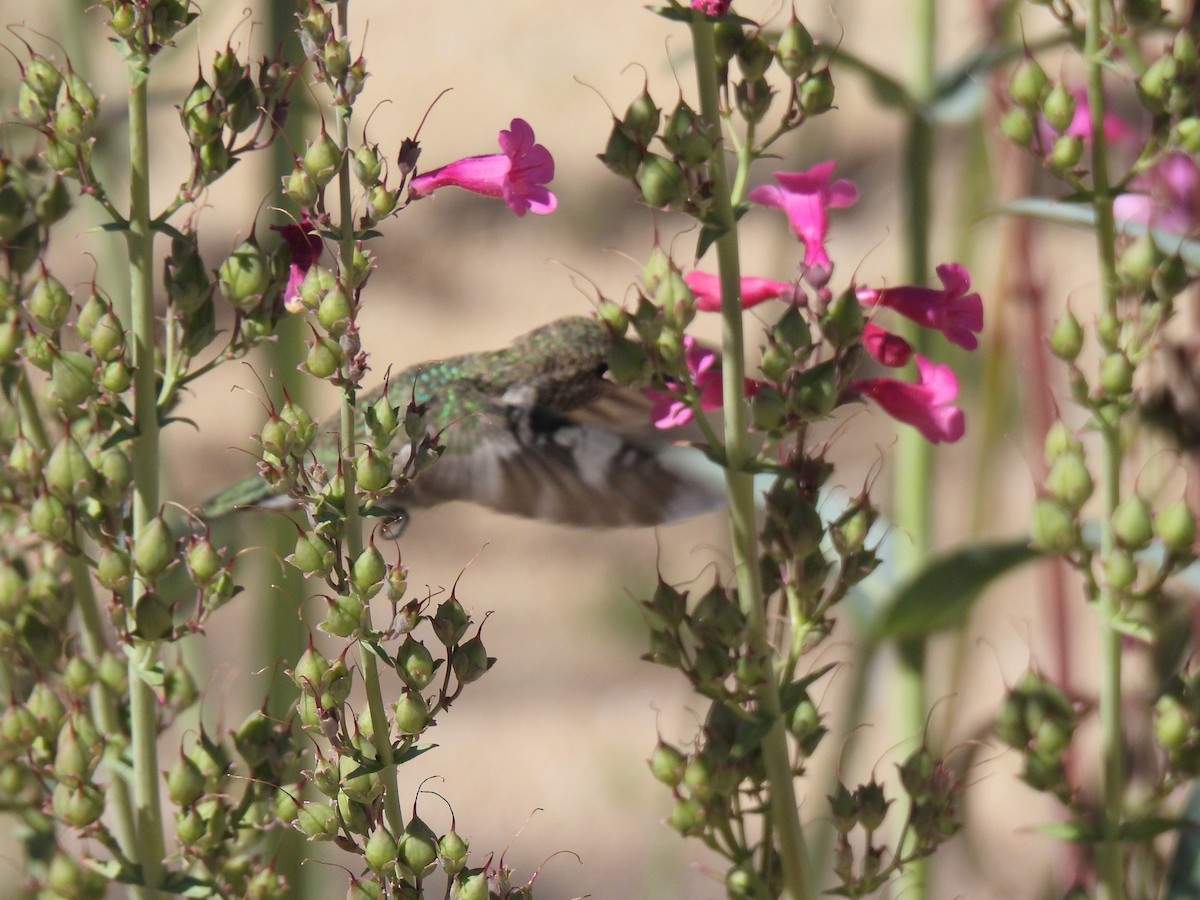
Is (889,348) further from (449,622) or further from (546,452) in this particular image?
(546,452)

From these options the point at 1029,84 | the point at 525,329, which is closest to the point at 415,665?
the point at 1029,84

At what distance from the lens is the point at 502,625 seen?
373 centimetres

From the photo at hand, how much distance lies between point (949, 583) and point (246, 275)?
74 centimetres

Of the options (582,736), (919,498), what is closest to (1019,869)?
(582,736)

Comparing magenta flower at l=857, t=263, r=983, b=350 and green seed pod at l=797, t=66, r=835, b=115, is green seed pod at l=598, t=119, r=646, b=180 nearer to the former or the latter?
green seed pod at l=797, t=66, r=835, b=115

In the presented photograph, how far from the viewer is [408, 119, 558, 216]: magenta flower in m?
0.96

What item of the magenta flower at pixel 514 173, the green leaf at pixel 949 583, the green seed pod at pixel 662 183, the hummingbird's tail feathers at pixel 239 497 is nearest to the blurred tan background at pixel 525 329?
the hummingbird's tail feathers at pixel 239 497

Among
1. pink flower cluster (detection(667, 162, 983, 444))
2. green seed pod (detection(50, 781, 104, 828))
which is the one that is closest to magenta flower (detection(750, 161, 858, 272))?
pink flower cluster (detection(667, 162, 983, 444))

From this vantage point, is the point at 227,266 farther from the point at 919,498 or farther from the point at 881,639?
the point at 919,498

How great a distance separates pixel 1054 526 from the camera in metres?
0.97

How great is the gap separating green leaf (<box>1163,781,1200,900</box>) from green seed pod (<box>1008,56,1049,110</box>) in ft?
1.85

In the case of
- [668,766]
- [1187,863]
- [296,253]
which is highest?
[296,253]

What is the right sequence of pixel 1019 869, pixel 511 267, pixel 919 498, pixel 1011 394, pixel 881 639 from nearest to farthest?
pixel 881 639
pixel 919 498
pixel 1011 394
pixel 1019 869
pixel 511 267

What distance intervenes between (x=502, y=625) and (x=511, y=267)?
942mm
